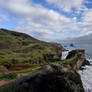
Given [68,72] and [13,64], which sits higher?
[68,72]

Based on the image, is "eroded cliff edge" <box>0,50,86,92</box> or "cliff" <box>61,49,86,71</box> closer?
"eroded cliff edge" <box>0,50,86,92</box>

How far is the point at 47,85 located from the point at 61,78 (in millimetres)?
962

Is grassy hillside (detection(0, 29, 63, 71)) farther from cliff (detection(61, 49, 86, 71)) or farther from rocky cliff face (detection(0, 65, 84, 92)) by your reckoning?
rocky cliff face (detection(0, 65, 84, 92))

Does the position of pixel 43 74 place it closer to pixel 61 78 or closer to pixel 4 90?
pixel 61 78

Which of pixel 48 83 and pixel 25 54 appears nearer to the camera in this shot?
pixel 48 83

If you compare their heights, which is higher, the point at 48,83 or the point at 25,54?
the point at 48,83

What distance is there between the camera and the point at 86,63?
42656 millimetres

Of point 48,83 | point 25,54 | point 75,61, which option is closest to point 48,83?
point 48,83

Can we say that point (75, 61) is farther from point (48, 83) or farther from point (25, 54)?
point (48, 83)

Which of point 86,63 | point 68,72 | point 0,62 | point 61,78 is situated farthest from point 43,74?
point 86,63

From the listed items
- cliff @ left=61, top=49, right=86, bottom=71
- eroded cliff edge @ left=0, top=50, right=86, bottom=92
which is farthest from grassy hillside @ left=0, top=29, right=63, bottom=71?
eroded cliff edge @ left=0, top=50, right=86, bottom=92

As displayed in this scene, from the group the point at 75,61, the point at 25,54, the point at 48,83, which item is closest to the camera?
the point at 48,83

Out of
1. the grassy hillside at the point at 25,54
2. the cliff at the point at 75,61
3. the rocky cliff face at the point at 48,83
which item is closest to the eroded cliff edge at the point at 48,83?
the rocky cliff face at the point at 48,83

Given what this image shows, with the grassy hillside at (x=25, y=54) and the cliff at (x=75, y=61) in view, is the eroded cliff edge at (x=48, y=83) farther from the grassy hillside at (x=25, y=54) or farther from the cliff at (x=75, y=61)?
the grassy hillside at (x=25, y=54)
